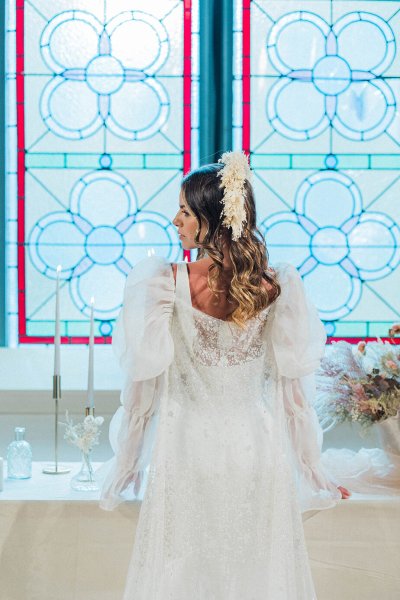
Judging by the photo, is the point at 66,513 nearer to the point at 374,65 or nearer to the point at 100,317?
the point at 100,317

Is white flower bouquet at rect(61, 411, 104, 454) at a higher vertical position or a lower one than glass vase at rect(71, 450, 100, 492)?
higher

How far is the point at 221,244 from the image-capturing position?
8.30ft

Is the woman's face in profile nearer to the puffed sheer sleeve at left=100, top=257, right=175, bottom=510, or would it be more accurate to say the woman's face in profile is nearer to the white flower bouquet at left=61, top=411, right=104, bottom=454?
the puffed sheer sleeve at left=100, top=257, right=175, bottom=510

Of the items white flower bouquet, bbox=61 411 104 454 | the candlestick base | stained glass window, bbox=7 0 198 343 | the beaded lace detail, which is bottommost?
the candlestick base

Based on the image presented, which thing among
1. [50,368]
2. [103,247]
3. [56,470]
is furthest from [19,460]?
[103,247]

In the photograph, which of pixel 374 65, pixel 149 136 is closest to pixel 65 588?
pixel 149 136

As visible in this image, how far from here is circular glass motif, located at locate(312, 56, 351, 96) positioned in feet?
15.7

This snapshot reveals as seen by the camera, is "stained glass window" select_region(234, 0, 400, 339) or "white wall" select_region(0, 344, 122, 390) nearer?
"white wall" select_region(0, 344, 122, 390)

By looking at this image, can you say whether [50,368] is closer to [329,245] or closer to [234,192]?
[329,245]

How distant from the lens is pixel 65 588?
270 cm

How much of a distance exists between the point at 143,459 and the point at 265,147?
2.50 m

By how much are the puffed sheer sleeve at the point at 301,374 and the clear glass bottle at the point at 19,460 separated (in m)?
0.82

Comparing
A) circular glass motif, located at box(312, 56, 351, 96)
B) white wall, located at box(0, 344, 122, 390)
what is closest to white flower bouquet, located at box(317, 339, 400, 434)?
white wall, located at box(0, 344, 122, 390)

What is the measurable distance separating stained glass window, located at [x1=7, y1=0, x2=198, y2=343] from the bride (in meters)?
2.14
